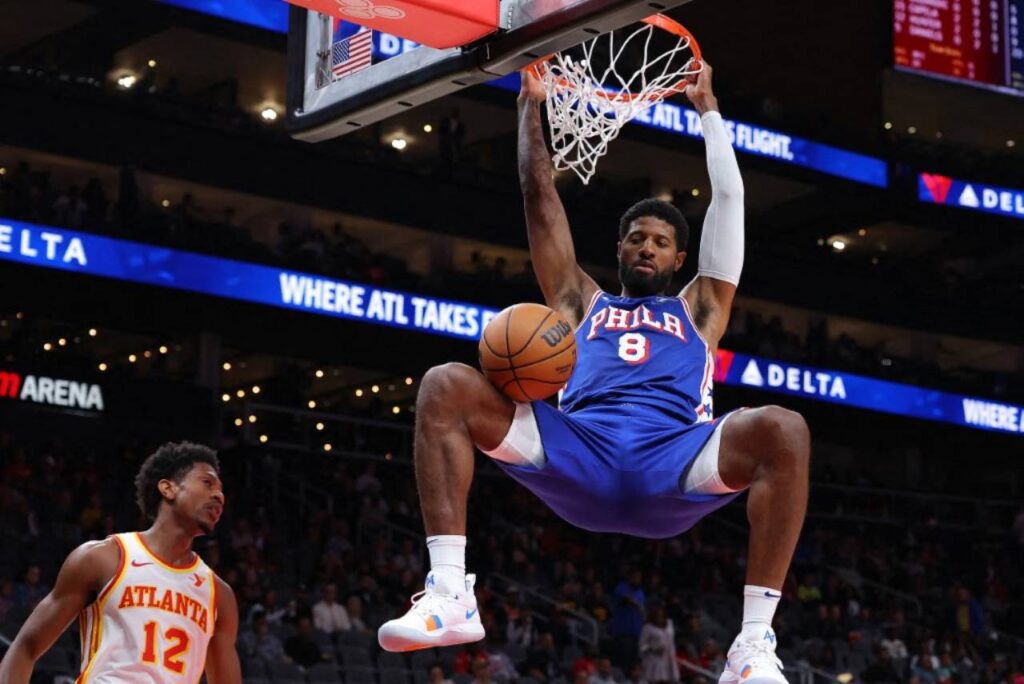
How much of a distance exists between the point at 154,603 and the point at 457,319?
49.4 ft

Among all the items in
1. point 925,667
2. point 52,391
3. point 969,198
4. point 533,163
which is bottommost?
point 925,667

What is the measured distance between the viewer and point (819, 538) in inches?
909

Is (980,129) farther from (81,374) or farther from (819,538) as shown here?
(81,374)

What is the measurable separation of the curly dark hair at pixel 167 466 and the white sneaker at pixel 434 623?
1625 millimetres

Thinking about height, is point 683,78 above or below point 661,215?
above

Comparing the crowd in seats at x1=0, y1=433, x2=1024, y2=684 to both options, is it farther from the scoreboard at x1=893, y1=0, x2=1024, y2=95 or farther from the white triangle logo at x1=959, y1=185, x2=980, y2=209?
the scoreboard at x1=893, y1=0, x2=1024, y2=95

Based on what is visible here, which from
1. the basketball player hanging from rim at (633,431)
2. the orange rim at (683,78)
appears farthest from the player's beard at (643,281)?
the orange rim at (683,78)

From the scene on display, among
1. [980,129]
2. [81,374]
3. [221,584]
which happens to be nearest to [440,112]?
[81,374]

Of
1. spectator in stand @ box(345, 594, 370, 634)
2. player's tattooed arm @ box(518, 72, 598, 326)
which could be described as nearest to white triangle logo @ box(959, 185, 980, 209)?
spectator in stand @ box(345, 594, 370, 634)

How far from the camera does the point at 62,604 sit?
5.72 metres

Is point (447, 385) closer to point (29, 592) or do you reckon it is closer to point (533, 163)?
point (533, 163)

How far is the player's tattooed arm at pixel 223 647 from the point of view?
5.99 m

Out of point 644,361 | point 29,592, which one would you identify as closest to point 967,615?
point 29,592

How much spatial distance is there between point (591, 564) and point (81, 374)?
21.8ft
